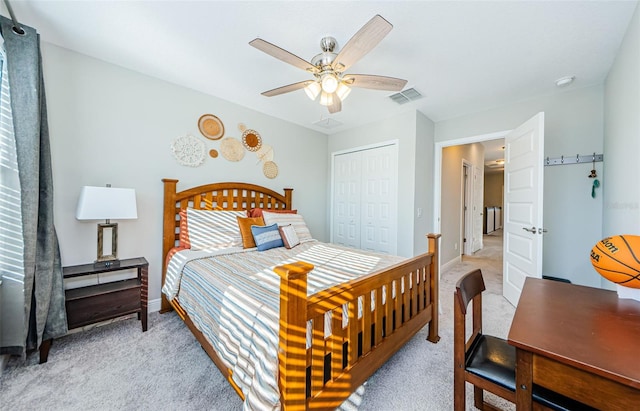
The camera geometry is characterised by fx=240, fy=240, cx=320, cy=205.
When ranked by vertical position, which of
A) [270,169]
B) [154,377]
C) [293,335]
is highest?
[270,169]

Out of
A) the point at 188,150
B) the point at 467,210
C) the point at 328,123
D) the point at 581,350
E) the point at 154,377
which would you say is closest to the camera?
the point at 581,350

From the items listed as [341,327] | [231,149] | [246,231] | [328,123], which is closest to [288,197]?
[231,149]

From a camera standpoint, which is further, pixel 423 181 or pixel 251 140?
pixel 423 181

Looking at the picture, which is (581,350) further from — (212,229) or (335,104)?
(212,229)

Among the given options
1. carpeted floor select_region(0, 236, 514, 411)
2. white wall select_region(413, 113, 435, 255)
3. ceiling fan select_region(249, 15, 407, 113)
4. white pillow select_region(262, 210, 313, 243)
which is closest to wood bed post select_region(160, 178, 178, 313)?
carpeted floor select_region(0, 236, 514, 411)

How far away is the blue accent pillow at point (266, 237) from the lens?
268cm

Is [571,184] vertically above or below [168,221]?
above

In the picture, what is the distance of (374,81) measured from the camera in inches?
78.3

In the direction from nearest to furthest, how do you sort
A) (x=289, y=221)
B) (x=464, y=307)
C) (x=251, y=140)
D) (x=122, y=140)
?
(x=464, y=307)
(x=122, y=140)
(x=289, y=221)
(x=251, y=140)

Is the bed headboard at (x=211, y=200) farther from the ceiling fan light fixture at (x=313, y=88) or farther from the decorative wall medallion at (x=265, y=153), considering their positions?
the ceiling fan light fixture at (x=313, y=88)

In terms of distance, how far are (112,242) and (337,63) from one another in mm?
2606

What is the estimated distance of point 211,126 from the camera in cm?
305

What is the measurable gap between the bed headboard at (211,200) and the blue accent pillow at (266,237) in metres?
0.69

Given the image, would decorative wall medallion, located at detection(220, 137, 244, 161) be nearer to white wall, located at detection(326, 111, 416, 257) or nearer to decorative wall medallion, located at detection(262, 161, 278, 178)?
decorative wall medallion, located at detection(262, 161, 278, 178)
